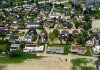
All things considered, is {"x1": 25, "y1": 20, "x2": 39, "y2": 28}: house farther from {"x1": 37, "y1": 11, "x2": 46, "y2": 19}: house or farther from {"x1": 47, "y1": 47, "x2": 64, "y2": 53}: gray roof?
{"x1": 47, "y1": 47, "x2": 64, "y2": 53}: gray roof

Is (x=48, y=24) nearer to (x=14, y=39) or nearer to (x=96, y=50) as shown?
(x=14, y=39)

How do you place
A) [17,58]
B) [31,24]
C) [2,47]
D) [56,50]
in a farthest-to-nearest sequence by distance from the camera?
[31,24] < [2,47] < [56,50] < [17,58]

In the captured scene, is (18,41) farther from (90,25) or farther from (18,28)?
(90,25)

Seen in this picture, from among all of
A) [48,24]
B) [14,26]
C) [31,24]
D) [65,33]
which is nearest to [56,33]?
[65,33]

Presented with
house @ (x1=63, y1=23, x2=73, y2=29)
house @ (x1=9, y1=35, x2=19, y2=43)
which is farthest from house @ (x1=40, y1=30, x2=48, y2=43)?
house @ (x1=63, y1=23, x2=73, y2=29)

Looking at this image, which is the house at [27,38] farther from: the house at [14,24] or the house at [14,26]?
the house at [14,24]

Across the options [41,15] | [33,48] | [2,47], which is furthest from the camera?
[41,15]

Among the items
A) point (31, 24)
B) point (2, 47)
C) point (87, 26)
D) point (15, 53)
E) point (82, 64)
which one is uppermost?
point (31, 24)

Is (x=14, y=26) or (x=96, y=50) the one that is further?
(x=14, y=26)
